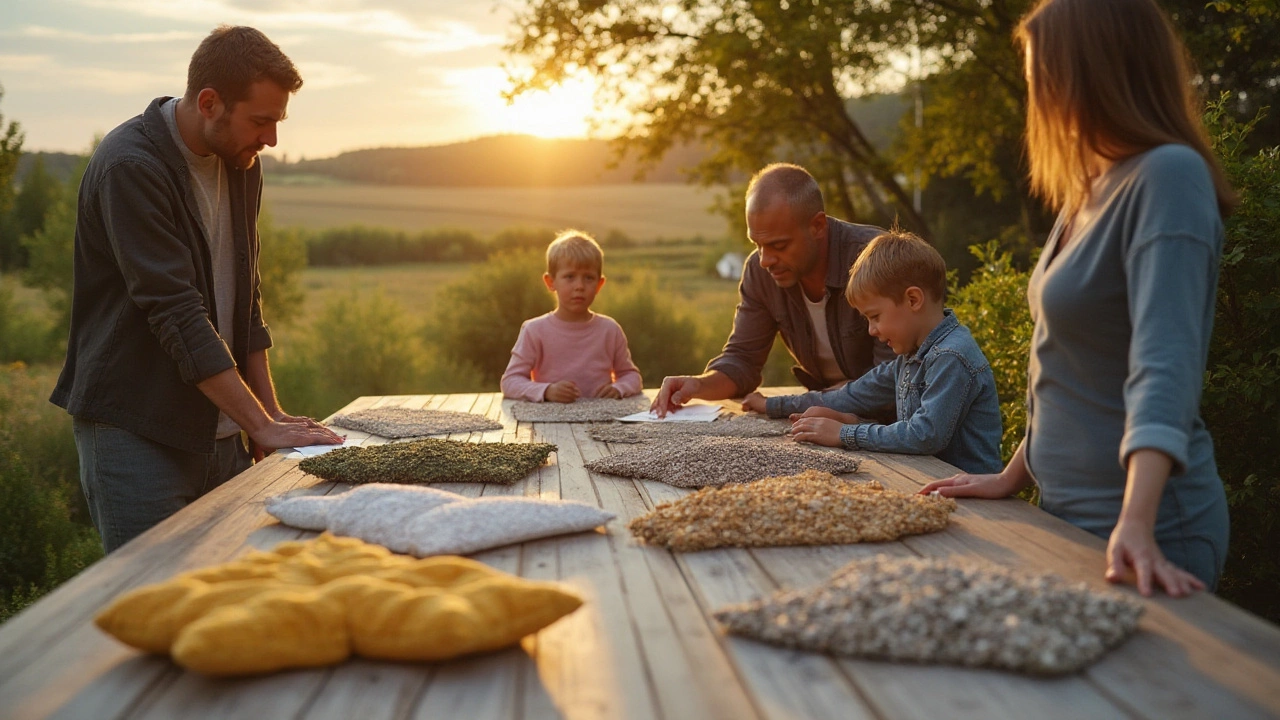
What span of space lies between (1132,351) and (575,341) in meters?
2.99

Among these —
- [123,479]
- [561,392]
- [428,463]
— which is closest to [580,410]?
[561,392]

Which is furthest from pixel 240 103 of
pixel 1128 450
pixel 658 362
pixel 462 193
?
pixel 462 193

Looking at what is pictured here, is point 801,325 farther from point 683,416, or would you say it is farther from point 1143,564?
point 1143,564

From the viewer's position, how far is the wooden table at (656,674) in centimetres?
127

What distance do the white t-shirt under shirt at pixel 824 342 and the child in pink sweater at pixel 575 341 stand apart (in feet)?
2.60

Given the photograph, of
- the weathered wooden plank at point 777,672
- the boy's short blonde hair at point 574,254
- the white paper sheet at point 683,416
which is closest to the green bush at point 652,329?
the boy's short blonde hair at point 574,254

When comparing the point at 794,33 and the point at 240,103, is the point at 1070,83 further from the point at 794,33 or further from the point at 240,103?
the point at 794,33

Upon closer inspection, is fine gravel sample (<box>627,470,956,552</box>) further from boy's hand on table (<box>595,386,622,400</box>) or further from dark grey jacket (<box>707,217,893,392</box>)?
boy's hand on table (<box>595,386,622,400</box>)


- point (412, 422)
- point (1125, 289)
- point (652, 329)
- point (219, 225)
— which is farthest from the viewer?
point (652, 329)

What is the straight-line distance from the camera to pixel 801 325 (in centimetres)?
402

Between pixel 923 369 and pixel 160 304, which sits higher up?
pixel 160 304

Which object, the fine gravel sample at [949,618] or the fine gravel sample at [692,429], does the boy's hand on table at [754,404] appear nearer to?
the fine gravel sample at [692,429]

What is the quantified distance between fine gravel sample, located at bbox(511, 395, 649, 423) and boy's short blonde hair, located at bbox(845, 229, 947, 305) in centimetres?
114

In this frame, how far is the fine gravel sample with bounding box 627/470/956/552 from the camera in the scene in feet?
6.34
